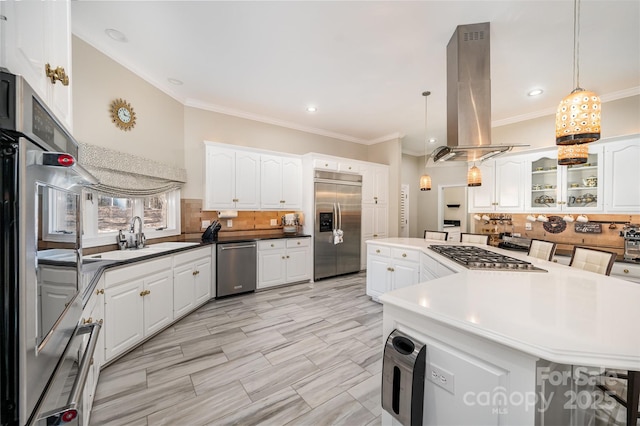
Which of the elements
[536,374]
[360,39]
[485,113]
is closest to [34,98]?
[536,374]

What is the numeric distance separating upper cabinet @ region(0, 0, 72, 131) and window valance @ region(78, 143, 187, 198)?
51.6 inches

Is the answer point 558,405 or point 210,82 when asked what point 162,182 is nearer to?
point 210,82

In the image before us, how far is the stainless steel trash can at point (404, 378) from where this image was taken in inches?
43.8

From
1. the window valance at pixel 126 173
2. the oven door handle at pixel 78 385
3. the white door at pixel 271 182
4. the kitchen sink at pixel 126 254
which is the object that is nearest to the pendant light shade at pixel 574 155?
the oven door handle at pixel 78 385

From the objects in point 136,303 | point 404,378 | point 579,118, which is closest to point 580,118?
point 579,118

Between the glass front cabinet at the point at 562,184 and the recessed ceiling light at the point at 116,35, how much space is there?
5.57 meters

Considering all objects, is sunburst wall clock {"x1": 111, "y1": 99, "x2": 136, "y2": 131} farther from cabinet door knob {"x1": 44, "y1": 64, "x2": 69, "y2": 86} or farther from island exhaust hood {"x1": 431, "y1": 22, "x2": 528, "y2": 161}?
island exhaust hood {"x1": 431, "y1": 22, "x2": 528, "y2": 161}

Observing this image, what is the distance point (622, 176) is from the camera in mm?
3174

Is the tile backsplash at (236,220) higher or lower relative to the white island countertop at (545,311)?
higher

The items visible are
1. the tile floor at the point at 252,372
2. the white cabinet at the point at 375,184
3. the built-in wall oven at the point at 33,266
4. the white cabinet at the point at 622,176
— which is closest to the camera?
the built-in wall oven at the point at 33,266

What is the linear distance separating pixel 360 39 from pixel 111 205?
3244 millimetres

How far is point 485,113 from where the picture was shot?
231 centimetres

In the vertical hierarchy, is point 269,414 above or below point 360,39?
below

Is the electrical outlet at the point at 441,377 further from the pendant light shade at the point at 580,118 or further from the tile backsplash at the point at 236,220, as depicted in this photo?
the tile backsplash at the point at 236,220
